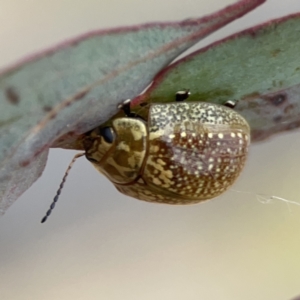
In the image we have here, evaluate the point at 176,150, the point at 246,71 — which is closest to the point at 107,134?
the point at 176,150

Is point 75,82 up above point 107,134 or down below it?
above

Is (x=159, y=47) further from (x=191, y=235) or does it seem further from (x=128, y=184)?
(x=191, y=235)

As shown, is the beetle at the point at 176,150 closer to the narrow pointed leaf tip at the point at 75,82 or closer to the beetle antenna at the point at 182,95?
the beetle antenna at the point at 182,95

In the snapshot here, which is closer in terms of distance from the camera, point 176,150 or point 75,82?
point 75,82

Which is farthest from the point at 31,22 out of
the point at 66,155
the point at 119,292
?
the point at 119,292

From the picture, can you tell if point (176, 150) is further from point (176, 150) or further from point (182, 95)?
point (182, 95)

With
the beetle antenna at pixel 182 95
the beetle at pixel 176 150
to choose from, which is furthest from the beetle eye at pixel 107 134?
the beetle antenna at pixel 182 95
